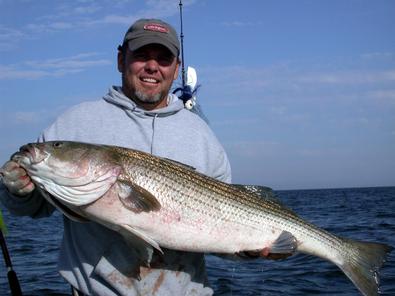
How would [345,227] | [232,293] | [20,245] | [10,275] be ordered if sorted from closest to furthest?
[10,275] → [232,293] → [20,245] → [345,227]

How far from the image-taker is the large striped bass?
3949 millimetres

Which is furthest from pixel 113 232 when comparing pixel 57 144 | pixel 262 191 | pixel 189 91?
pixel 189 91

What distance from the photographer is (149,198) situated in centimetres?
400

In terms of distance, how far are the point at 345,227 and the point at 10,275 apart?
61.8 ft

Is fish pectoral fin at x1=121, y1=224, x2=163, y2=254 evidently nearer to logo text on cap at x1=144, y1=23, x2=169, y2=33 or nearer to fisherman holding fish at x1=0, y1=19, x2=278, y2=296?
fisherman holding fish at x1=0, y1=19, x2=278, y2=296

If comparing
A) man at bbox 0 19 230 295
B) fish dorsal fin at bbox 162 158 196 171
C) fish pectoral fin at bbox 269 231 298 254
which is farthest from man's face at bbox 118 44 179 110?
fish pectoral fin at bbox 269 231 298 254

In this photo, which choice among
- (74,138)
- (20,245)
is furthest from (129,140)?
(20,245)

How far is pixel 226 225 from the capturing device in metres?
4.43

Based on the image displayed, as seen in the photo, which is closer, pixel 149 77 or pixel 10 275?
pixel 149 77

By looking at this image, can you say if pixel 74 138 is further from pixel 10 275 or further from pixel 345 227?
pixel 345 227

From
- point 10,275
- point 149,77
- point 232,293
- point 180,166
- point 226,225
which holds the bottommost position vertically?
point 232,293

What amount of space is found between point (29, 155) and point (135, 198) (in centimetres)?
82

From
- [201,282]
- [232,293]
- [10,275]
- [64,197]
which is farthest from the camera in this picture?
[232,293]

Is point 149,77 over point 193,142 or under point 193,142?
over
